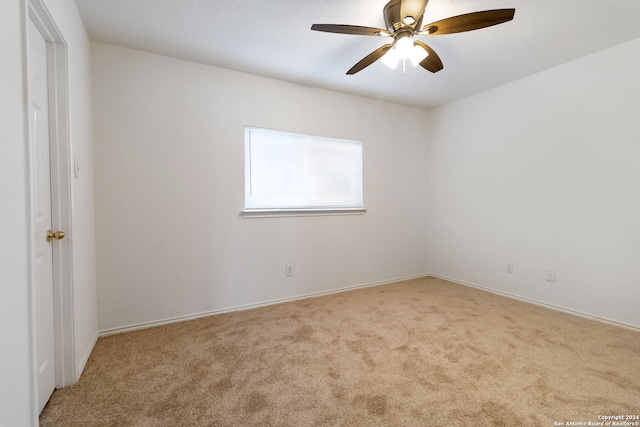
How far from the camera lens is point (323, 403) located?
5.08 ft

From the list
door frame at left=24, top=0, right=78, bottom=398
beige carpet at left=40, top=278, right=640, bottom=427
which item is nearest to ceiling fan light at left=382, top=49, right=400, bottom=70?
door frame at left=24, top=0, right=78, bottom=398

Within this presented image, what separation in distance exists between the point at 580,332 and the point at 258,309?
9.39 ft

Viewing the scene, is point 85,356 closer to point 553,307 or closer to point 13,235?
point 13,235

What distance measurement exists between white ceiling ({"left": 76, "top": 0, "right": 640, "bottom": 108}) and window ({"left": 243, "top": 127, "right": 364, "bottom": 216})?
0.70 metres

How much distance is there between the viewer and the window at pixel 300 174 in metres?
3.00

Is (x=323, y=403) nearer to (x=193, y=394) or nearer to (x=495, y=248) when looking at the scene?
(x=193, y=394)

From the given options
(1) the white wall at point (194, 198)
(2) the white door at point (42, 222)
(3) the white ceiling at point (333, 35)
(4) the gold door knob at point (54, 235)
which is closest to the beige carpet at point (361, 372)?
(2) the white door at point (42, 222)

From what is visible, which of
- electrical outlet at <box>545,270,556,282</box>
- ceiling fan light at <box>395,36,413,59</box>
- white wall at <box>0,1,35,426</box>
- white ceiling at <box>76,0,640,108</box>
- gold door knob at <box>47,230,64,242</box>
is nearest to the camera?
Answer: white wall at <box>0,1,35,426</box>

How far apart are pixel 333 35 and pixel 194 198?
6.14 ft

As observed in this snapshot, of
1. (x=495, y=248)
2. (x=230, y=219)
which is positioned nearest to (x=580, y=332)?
(x=495, y=248)

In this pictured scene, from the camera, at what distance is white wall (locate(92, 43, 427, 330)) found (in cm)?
241

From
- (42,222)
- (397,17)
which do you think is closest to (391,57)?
(397,17)

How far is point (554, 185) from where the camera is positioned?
2889 millimetres

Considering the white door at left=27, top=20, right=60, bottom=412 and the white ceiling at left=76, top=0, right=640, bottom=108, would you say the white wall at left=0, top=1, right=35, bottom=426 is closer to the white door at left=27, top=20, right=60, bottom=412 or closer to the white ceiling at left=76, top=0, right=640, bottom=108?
the white door at left=27, top=20, right=60, bottom=412
